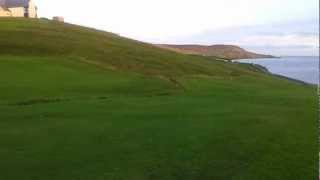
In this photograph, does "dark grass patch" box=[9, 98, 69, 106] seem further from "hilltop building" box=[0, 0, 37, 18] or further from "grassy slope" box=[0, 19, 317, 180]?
"hilltop building" box=[0, 0, 37, 18]

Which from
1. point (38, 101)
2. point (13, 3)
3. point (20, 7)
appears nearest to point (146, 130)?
point (38, 101)

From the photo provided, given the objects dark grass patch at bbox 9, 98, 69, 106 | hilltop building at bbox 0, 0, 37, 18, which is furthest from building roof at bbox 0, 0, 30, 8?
dark grass patch at bbox 9, 98, 69, 106

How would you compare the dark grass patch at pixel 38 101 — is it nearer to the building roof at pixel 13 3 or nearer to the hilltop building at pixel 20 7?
the hilltop building at pixel 20 7

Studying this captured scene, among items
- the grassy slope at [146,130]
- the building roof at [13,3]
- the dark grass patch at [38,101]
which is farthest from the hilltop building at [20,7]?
the dark grass patch at [38,101]

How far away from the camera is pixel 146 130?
2808 centimetres

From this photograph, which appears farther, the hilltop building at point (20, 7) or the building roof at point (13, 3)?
the building roof at point (13, 3)

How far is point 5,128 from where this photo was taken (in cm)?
2859

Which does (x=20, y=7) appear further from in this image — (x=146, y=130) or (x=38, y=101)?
(x=146, y=130)

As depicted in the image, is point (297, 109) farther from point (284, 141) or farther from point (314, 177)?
point (314, 177)

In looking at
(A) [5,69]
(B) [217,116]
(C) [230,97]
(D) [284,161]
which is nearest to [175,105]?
(B) [217,116]

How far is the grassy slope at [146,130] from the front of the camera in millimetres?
20766

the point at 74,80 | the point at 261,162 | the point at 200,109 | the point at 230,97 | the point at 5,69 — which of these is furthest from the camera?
the point at 5,69

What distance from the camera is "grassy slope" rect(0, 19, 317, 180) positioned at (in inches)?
818

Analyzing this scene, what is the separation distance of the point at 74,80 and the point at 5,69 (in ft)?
29.2
